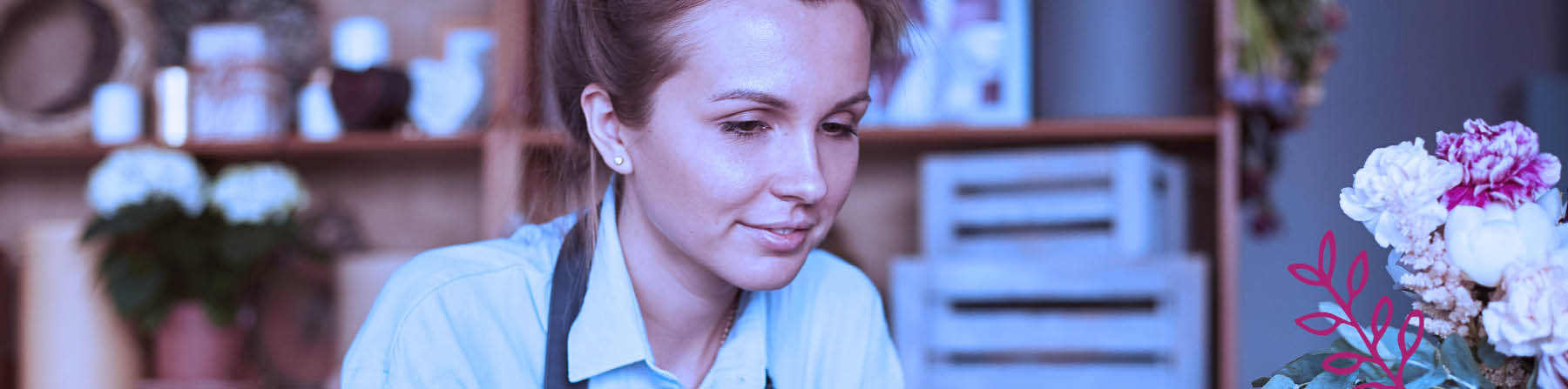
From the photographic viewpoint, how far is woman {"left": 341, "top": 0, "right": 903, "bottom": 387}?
3.26 ft

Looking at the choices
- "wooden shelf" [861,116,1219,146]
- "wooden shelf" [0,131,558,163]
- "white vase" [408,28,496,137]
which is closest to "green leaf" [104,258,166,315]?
"wooden shelf" [0,131,558,163]

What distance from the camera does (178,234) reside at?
7.20 feet

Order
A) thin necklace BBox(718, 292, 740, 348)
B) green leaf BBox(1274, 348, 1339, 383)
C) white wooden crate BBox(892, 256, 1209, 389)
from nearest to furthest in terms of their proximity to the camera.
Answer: green leaf BBox(1274, 348, 1339, 383) → thin necklace BBox(718, 292, 740, 348) → white wooden crate BBox(892, 256, 1209, 389)

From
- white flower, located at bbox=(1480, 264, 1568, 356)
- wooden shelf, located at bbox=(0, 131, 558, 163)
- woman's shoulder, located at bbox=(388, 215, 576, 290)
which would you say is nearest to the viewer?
white flower, located at bbox=(1480, 264, 1568, 356)

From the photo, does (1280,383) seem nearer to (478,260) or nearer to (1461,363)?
(1461,363)

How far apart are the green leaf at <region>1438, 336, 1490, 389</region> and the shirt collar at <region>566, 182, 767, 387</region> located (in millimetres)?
696

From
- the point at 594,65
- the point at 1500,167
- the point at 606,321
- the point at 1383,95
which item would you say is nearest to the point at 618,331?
the point at 606,321

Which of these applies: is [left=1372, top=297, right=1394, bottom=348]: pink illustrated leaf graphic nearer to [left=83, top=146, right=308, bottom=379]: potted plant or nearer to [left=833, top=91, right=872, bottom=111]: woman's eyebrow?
[left=833, top=91, right=872, bottom=111]: woman's eyebrow

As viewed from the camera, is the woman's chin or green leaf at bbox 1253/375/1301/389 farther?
the woman's chin

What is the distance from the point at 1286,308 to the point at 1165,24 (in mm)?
862

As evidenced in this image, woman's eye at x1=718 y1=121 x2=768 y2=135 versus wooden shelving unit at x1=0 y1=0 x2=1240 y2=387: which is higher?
woman's eye at x1=718 y1=121 x2=768 y2=135

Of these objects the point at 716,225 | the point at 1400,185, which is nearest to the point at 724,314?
the point at 716,225

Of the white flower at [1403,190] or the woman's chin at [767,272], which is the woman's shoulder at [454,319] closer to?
the woman's chin at [767,272]

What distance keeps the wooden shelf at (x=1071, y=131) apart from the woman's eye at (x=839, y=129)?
3.49 ft
